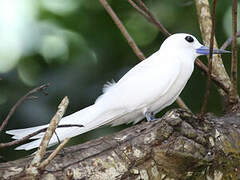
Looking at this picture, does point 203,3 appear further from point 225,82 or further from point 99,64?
point 99,64

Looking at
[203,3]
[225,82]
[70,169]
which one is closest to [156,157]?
[70,169]

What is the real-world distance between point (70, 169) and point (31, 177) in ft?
0.90

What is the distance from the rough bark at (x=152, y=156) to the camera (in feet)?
7.45

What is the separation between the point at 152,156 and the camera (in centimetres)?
235

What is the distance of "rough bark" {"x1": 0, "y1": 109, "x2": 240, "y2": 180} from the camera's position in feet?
7.45

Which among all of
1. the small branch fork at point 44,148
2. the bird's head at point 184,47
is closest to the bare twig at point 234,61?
the bird's head at point 184,47

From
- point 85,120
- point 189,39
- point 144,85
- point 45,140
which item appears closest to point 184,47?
point 189,39

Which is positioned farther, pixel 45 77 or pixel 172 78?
pixel 45 77

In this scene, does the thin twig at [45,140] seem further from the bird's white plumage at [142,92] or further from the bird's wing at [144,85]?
the bird's wing at [144,85]

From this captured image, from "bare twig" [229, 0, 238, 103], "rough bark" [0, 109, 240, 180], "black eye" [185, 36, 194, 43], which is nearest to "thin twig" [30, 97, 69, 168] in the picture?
"rough bark" [0, 109, 240, 180]

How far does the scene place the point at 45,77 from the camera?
4.43m

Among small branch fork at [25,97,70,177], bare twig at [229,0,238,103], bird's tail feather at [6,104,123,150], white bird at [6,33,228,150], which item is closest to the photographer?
small branch fork at [25,97,70,177]

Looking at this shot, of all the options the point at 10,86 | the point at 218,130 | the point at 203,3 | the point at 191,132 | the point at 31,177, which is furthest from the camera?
the point at 10,86

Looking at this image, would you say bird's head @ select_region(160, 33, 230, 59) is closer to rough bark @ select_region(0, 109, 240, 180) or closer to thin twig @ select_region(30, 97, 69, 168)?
rough bark @ select_region(0, 109, 240, 180)
